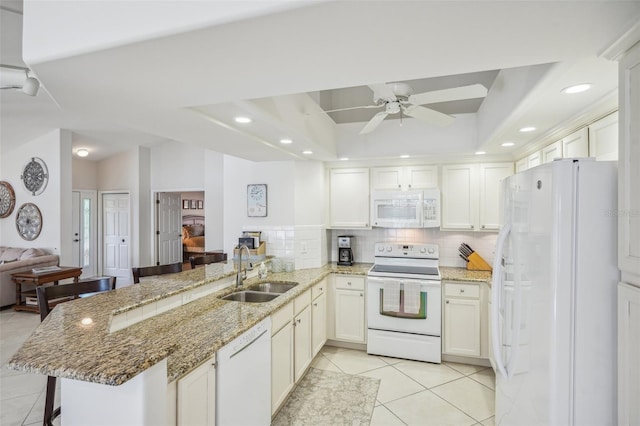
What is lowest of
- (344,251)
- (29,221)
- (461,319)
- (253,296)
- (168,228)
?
(461,319)

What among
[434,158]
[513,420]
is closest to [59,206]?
[434,158]

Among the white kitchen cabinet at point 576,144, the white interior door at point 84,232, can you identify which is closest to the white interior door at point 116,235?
the white interior door at point 84,232

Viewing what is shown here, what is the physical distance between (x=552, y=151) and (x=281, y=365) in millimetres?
2653

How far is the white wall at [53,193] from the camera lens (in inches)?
229

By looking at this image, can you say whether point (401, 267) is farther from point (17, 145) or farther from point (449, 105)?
point (17, 145)

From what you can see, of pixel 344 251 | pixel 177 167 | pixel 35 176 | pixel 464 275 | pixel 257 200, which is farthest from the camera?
pixel 177 167

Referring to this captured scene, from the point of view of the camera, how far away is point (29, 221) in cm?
605

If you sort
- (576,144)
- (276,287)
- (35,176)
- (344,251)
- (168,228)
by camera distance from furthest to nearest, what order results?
(168,228), (35,176), (344,251), (276,287), (576,144)

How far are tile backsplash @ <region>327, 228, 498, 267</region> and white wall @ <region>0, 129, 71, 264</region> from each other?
4.90 metres

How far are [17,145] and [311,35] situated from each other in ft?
24.6

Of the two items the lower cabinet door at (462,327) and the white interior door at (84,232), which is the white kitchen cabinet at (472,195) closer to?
the lower cabinet door at (462,327)

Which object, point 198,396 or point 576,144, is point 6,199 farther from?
point 576,144

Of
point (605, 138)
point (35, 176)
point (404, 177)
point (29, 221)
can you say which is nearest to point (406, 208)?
point (404, 177)

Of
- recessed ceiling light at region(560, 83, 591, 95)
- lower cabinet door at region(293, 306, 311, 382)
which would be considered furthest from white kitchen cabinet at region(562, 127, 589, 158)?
lower cabinet door at region(293, 306, 311, 382)
